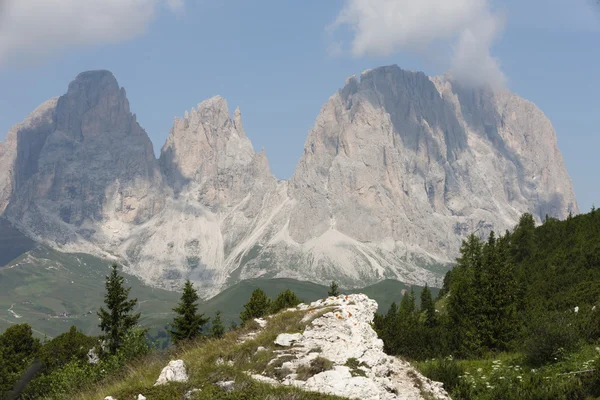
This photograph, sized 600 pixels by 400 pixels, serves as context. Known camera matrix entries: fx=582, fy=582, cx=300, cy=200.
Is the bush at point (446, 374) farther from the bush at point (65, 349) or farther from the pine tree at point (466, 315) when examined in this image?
the bush at point (65, 349)

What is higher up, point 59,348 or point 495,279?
point 495,279

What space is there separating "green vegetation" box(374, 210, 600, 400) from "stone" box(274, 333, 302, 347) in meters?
8.61

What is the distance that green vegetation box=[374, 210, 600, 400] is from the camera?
3012cm

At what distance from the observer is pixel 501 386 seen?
2916 cm

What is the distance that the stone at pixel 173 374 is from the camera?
24609mm

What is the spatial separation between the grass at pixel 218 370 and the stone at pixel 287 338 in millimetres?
368

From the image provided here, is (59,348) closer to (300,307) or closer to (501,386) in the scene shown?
(300,307)

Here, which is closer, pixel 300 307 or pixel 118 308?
pixel 300 307

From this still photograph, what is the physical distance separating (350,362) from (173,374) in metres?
8.42

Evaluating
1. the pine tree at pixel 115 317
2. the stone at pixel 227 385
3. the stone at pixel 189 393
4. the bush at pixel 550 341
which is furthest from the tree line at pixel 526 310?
the pine tree at pixel 115 317

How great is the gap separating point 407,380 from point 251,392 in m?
12.0

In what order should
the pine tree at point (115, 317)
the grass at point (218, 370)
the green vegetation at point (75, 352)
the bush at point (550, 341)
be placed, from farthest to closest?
the pine tree at point (115, 317)
the green vegetation at point (75, 352)
the bush at point (550, 341)
the grass at point (218, 370)

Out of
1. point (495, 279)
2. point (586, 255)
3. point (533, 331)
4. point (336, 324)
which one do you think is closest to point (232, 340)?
point (336, 324)

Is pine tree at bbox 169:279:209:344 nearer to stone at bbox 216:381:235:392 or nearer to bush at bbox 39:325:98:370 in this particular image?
bush at bbox 39:325:98:370
